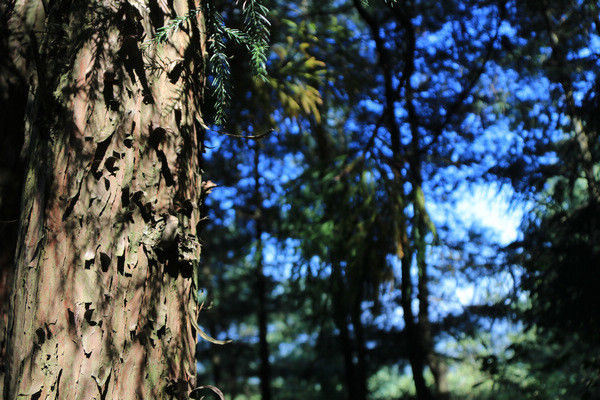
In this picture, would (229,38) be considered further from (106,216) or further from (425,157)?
(425,157)

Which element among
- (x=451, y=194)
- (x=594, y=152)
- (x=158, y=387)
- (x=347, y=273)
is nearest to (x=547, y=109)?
(x=594, y=152)

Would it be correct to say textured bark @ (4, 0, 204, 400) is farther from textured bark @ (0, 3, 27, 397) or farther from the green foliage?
textured bark @ (0, 3, 27, 397)

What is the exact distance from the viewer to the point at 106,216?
144 cm

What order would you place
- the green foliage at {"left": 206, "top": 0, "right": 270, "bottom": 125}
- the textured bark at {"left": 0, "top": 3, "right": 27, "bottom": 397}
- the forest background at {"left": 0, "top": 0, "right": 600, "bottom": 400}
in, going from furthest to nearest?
1. the forest background at {"left": 0, "top": 0, "right": 600, "bottom": 400}
2. the textured bark at {"left": 0, "top": 3, "right": 27, "bottom": 397}
3. the green foliage at {"left": 206, "top": 0, "right": 270, "bottom": 125}

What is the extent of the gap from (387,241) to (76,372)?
158 inches

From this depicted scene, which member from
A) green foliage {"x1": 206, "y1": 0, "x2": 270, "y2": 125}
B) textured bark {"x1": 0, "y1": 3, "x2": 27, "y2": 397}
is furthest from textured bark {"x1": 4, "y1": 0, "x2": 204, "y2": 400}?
textured bark {"x1": 0, "y1": 3, "x2": 27, "y2": 397}

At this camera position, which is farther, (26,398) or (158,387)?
(158,387)

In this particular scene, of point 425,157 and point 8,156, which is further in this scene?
point 425,157

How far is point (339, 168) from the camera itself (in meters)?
5.28

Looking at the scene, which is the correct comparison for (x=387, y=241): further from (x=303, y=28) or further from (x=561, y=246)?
(x=303, y=28)

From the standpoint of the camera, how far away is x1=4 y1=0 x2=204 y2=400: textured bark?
1343 millimetres

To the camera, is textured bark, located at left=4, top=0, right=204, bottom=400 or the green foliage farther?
the green foliage

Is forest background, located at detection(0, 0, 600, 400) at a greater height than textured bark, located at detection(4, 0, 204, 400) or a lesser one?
greater

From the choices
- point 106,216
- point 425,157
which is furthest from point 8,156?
point 425,157
